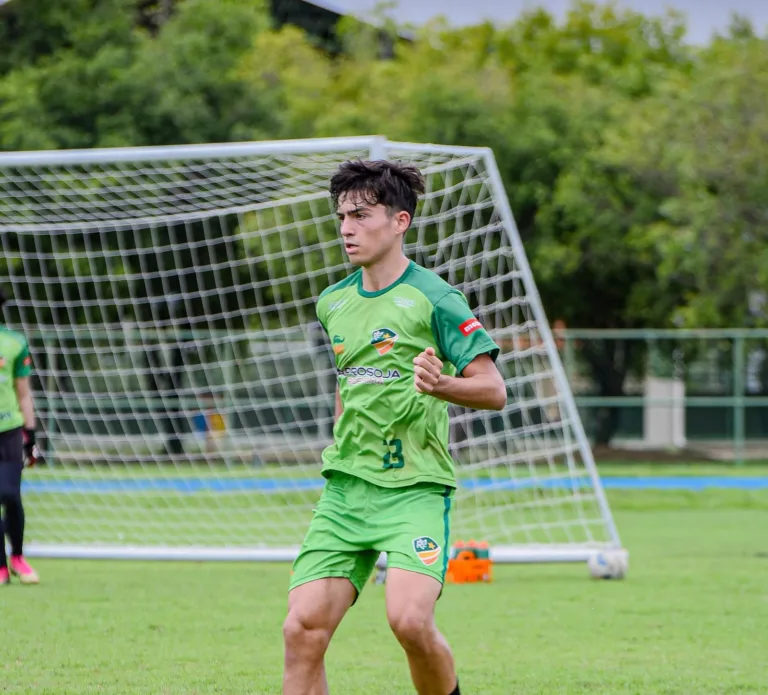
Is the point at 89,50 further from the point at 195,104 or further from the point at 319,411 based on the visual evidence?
the point at 319,411

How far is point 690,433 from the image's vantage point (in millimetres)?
25469

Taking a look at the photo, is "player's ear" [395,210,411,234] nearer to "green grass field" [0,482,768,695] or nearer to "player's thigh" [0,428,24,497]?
"green grass field" [0,482,768,695]

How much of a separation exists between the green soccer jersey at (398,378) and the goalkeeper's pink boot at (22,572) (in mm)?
5568

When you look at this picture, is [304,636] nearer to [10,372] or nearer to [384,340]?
[384,340]

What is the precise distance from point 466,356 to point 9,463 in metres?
5.68

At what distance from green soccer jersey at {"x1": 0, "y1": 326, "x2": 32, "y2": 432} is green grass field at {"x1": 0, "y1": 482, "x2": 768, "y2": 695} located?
1175 mm

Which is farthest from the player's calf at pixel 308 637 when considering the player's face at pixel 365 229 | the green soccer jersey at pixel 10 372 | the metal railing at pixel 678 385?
the metal railing at pixel 678 385

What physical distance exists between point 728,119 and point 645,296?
4.42m

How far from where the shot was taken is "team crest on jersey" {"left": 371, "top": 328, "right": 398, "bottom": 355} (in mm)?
4648

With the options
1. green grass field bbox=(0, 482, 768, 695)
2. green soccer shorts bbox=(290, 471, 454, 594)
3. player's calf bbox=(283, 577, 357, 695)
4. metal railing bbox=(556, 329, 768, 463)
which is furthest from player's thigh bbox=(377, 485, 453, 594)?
metal railing bbox=(556, 329, 768, 463)

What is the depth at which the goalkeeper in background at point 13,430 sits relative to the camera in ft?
30.5

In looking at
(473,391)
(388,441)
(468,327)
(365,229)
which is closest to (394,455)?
(388,441)

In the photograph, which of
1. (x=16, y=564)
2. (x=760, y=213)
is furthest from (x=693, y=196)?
(x=16, y=564)

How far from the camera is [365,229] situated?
15.3ft
